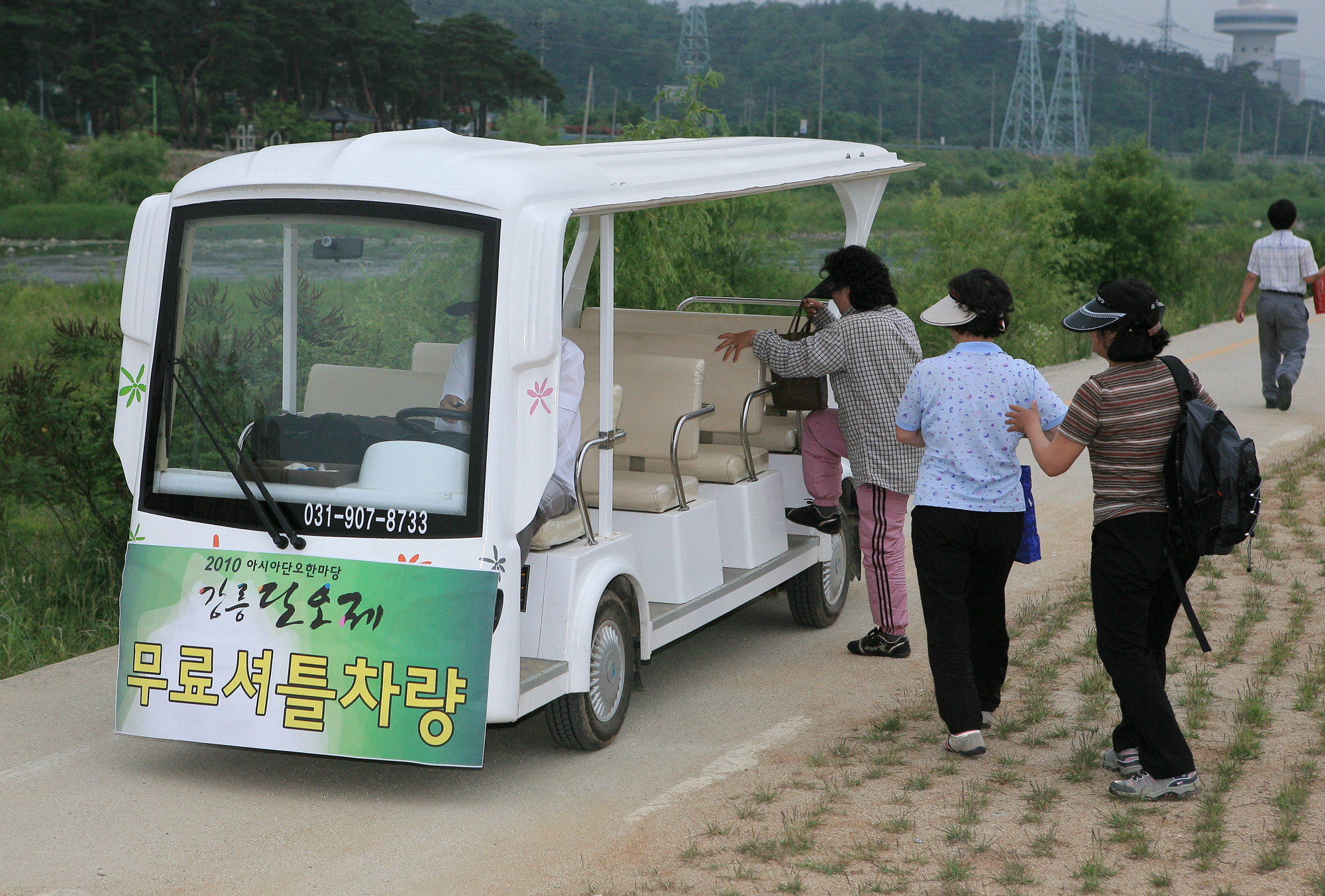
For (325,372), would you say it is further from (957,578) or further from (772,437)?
(772,437)

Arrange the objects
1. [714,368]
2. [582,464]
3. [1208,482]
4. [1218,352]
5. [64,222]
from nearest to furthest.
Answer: [1208,482], [582,464], [714,368], [1218,352], [64,222]

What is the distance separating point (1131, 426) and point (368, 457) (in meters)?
Result: 2.48

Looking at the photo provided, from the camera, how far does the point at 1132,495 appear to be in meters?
4.56

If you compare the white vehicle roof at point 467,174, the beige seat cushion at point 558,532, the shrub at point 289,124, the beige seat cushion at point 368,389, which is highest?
the shrub at point 289,124

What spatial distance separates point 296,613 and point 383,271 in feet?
4.34

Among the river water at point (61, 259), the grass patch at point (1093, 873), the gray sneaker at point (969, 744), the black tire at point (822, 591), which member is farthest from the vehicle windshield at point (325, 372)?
the river water at point (61, 259)

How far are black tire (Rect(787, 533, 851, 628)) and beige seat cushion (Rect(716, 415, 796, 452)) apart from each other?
540 millimetres

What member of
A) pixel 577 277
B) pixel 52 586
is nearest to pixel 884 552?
pixel 577 277

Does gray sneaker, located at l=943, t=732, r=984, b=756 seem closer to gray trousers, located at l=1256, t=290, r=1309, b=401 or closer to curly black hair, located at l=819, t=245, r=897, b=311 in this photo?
curly black hair, located at l=819, t=245, r=897, b=311

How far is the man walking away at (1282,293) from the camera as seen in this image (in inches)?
477

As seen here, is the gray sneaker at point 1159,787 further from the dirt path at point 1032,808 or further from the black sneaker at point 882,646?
the black sneaker at point 882,646

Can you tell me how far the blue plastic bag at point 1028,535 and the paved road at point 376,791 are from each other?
97cm

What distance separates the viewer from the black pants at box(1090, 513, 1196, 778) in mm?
4559

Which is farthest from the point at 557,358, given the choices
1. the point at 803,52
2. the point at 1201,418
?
the point at 803,52
